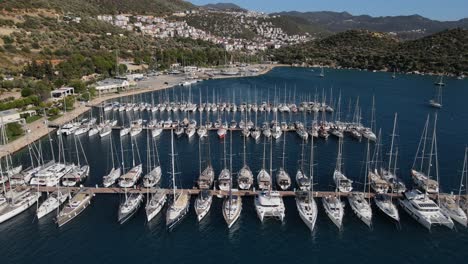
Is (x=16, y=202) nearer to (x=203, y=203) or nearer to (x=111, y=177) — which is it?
(x=111, y=177)

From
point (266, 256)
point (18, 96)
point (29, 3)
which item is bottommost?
point (266, 256)

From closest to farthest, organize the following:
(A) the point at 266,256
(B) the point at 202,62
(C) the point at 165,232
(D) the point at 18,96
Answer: (A) the point at 266,256
(C) the point at 165,232
(D) the point at 18,96
(B) the point at 202,62

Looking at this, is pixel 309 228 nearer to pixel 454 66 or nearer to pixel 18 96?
pixel 18 96

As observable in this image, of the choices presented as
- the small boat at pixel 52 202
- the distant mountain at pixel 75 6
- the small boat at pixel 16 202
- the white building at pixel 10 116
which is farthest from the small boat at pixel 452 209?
the distant mountain at pixel 75 6

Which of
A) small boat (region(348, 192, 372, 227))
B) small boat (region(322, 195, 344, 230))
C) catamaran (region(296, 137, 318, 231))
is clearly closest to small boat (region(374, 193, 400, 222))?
small boat (region(348, 192, 372, 227))

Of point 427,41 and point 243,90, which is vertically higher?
point 427,41

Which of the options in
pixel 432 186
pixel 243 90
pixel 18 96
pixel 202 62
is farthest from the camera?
pixel 202 62

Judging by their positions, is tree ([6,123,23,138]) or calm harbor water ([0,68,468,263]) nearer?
calm harbor water ([0,68,468,263])

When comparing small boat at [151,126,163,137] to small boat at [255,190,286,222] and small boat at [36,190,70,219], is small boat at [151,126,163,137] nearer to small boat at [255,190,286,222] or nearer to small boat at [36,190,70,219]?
small boat at [36,190,70,219]

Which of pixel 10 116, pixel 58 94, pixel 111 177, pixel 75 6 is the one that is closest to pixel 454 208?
pixel 111 177

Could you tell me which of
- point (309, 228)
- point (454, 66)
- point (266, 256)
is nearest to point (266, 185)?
point (309, 228)

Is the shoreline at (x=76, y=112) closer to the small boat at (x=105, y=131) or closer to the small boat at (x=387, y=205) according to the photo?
the small boat at (x=105, y=131)
